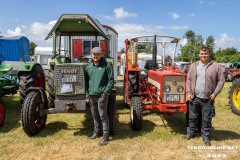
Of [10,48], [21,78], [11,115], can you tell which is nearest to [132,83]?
[21,78]

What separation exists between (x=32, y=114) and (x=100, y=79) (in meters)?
1.38

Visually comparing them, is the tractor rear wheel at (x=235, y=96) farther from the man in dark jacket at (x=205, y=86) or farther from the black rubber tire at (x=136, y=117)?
the black rubber tire at (x=136, y=117)

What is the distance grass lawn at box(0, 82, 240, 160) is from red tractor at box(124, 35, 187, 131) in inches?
17.5

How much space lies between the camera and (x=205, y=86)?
172 inches

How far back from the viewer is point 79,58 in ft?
21.1

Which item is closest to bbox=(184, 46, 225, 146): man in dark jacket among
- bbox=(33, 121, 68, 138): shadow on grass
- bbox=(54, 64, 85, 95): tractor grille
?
bbox=(54, 64, 85, 95): tractor grille

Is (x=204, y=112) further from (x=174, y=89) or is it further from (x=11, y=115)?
(x=11, y=115)

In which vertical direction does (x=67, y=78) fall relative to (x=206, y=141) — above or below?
above

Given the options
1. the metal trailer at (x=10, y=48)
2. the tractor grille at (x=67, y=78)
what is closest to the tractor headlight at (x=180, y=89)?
the tractor grille at (x=67, y=78)

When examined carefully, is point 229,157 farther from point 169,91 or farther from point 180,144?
point 169,91

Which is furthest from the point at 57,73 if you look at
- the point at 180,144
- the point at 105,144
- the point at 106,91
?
the point at 180,144

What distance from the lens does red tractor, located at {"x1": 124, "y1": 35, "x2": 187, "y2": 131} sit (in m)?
5.03

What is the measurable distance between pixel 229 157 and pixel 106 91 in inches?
83.9

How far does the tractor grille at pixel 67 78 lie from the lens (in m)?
4.61
